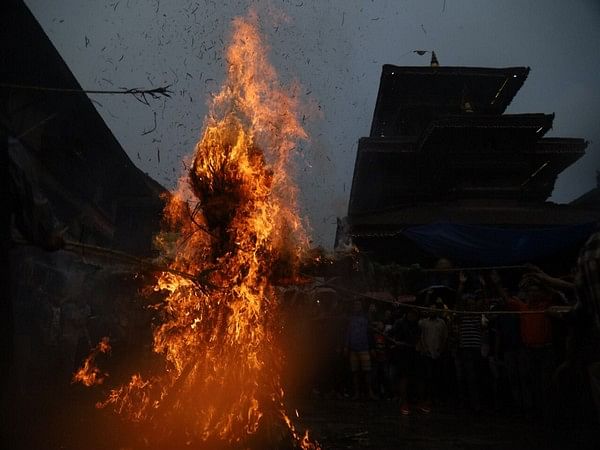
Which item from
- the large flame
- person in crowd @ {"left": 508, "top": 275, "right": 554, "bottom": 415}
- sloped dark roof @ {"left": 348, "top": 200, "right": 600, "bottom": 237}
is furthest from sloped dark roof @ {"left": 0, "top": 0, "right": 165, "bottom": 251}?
person in crowd @ {"left": 508, "top": 275, "right": 554, "bottom": 415}

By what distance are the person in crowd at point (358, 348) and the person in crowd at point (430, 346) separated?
4.76 ft

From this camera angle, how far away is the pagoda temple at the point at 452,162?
1253 centimetres

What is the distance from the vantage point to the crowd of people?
22.6ft

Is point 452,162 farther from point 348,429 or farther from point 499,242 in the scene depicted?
point 348,429

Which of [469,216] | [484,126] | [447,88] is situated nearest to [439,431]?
[469,216]

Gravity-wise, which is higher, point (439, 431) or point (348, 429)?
point (439, 431)

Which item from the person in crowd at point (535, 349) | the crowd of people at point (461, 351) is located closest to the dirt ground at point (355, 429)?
the person in crowd at point (535, 349)

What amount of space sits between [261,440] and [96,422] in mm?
2334

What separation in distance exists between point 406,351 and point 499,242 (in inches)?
123

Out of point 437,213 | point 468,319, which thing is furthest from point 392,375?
point 437,213

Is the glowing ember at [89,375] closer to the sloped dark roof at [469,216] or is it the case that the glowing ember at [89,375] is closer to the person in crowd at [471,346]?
the person in crowd at [471,346]

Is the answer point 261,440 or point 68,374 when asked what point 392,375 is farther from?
point 68,374

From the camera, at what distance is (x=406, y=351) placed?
8.84 metres

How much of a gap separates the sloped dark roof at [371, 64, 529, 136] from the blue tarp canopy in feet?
35.6
